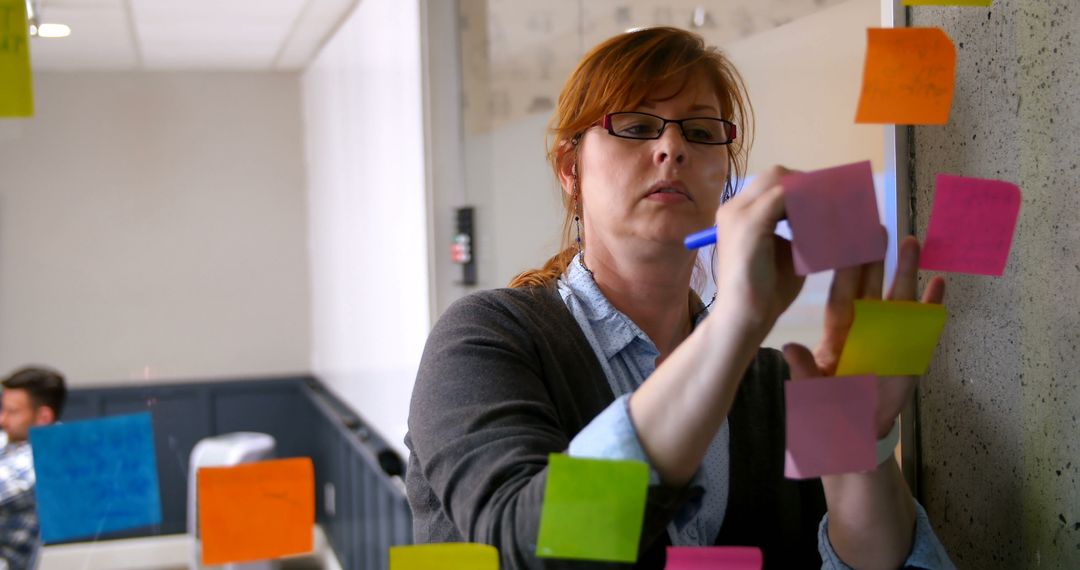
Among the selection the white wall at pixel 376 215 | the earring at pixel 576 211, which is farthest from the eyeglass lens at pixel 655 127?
the white wall at pixel 376 215

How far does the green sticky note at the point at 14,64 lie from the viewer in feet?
2.57

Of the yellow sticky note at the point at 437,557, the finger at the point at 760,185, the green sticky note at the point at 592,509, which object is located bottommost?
the yellow sticky note at the point at 437,557

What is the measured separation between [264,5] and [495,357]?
909 mm

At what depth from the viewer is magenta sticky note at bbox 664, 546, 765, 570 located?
0.82m

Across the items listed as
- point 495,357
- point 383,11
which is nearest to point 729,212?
point 495,357

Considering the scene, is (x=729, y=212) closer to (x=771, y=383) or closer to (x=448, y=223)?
(x=771, y=383)

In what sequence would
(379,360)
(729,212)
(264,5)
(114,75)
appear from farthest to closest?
(379,360) → (264,5) → (114,75) → (729,212)

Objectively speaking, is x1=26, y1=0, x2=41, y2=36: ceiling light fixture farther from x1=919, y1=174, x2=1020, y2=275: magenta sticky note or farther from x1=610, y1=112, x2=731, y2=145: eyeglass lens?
x1=919, y1=174, x2=1020, y2=275: magenta sticky note

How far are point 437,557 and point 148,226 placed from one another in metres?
0.74

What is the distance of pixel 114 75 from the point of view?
1176mm

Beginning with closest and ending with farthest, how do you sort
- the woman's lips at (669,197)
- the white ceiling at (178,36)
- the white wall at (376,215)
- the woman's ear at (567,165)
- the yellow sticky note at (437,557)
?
1. the yellow sticky note at (437,557)
2. the woman's lips at (669,197)
3. the woman's ear at (567,165)
4. the white ceiling at (178,36)
5. the white wall at (376,215)

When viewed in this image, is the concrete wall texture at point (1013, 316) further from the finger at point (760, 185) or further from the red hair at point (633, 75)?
the finger at point (760, 185)

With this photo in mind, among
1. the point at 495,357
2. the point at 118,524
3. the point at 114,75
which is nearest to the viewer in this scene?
the point at 495,357

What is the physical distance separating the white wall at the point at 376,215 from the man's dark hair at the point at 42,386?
1.06 m
